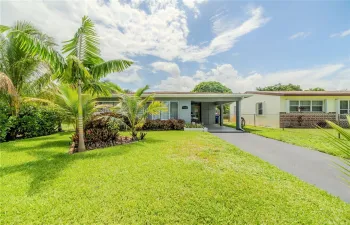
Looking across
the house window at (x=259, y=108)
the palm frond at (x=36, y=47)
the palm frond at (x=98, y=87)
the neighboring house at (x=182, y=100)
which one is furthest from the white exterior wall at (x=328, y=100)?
the palm frond at (x=36, y=47)

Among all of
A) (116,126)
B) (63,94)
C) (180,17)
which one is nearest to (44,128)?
(63,94)

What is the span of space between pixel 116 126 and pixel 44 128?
661 centimetres

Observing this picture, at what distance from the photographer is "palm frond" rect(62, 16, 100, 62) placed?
6645mm

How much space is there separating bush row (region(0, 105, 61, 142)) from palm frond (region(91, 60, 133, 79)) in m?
4.29

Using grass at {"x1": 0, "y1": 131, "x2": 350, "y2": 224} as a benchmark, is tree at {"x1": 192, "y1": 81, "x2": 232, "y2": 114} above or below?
above

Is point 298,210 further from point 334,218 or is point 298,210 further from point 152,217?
point 152,217

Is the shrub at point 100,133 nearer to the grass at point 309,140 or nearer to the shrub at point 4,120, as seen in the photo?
the shrub at point 4,120

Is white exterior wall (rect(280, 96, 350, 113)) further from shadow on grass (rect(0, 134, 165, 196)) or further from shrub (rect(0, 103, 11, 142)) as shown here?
shrub (rect(0, 103, 11, 142))

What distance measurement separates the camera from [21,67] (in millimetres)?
10195

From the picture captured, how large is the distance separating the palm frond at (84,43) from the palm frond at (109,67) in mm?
621

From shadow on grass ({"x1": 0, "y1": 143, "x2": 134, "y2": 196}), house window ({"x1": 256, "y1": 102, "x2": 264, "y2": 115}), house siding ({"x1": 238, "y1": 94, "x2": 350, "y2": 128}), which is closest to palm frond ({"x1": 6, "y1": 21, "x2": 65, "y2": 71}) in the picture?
shadow on grass ({"x1": 0, "y1": 143, "x2": 134, "y2": 196})

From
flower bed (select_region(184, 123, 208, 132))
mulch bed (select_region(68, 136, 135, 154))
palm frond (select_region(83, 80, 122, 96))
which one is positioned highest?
palm frond (select_region(83, 80, 122, 96))

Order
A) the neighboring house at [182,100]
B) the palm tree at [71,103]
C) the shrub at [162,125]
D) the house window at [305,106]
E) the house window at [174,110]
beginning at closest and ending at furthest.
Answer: the palm tree at [71,103], the neighboring house at [182,100], the shrub at [162,125], the house window at [174,110], the house window at [305,106]

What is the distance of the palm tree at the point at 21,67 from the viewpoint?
960 centimetres
